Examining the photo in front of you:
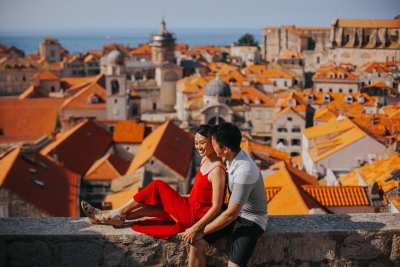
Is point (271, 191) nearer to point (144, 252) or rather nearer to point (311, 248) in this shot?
point (311, 248)

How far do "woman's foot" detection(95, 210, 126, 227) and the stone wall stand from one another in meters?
0.06

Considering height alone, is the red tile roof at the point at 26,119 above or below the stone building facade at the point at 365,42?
below

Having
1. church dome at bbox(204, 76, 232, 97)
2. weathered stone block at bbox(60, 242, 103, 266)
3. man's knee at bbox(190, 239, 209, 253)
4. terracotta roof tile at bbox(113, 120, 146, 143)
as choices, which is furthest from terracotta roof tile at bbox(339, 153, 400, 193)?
church dome at bbox(204, 76, 232, 97)

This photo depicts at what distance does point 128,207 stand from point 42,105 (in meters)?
42.5

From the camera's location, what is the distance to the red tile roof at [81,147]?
26.3 meters

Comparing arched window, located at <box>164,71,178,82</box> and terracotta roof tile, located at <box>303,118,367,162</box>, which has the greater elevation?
terracotta roof tile, located at <box>303,118,367,162</box>

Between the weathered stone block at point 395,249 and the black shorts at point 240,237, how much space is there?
1.19 metres

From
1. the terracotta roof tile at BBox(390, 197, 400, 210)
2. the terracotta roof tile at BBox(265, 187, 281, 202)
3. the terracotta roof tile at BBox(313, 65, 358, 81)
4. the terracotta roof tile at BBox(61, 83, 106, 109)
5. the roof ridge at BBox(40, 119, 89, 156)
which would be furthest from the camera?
the terracotta roof tile at BBox(313, 65, 358, 81)

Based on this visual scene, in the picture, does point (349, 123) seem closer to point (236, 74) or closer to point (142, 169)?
point (142, 169)

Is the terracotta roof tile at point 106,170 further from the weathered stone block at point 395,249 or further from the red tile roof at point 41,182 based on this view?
the weathered stone block at point 395,249

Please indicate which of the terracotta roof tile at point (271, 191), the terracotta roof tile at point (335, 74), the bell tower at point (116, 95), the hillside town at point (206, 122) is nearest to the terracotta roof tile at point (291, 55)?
the hillside town at point (206, 122)

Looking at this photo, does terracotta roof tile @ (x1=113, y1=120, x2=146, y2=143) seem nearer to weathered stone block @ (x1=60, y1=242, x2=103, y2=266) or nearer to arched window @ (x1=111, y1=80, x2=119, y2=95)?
arched window @ (x1=111, y1=80, x2=119, y2=95)

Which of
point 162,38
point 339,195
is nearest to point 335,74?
point 162,38

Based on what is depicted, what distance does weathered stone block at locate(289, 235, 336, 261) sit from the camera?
16.9ft
